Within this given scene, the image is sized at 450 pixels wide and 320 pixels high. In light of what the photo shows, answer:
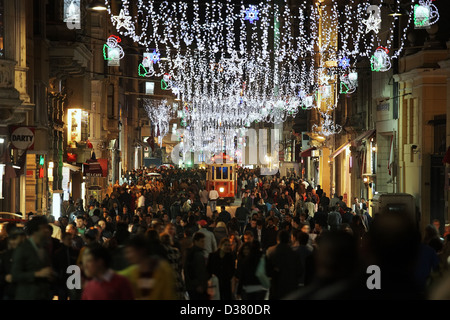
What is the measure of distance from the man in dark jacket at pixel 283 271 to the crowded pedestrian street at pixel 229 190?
0.02 m

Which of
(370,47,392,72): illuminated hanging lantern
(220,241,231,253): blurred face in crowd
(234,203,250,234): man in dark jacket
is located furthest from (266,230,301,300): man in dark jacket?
(370,47,392,72): illuminated hanging lantern

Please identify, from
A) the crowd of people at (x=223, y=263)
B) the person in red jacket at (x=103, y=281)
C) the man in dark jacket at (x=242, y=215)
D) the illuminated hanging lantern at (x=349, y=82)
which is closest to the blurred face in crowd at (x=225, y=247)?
the crowd of people at (x=223, y=263)

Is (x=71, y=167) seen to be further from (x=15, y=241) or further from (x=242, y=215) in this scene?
(x=15, y=241)

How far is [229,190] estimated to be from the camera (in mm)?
49594

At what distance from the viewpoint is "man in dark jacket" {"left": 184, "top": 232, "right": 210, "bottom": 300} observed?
11.2 metres

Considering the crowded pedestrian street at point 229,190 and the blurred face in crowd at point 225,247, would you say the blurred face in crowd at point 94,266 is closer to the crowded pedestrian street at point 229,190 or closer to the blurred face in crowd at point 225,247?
the crowded pedestrian street at point 229,190

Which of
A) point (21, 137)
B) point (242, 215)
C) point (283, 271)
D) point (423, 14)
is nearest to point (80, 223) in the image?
point (21, 137)

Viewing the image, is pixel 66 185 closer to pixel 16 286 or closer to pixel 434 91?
pixel 434 91

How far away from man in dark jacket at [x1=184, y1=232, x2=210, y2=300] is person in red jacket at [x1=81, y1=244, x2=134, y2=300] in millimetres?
3779

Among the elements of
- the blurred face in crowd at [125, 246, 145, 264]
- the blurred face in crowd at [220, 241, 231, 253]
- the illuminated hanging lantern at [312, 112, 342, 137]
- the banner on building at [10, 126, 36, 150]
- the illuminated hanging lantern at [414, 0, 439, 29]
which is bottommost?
the blurred face in crowd at [220, 241, 231, 253]

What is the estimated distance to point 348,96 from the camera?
44.8 meters

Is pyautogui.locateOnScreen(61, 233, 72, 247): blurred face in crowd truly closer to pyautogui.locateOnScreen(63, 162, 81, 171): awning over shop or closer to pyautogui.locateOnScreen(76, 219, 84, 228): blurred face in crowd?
pyautogui.locateOnScreen(76, 219, 84, 228): blurred face in crowd
